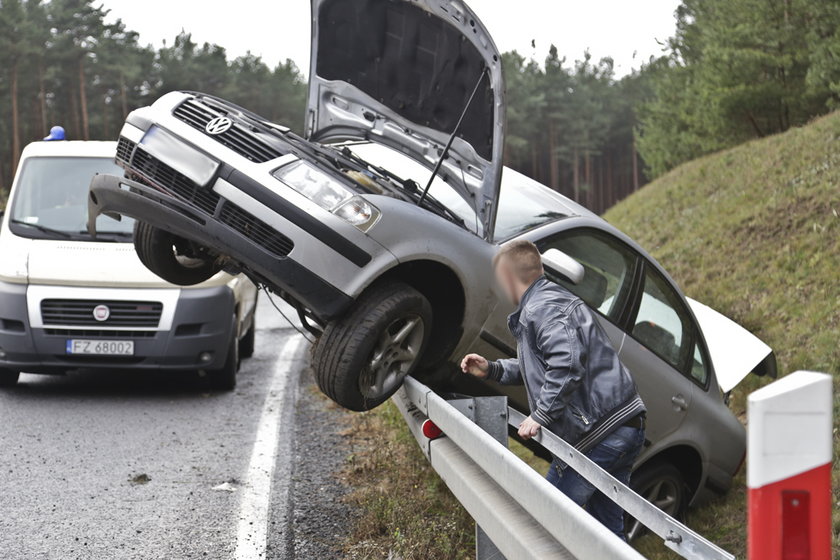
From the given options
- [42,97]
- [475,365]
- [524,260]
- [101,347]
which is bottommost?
[101,347]

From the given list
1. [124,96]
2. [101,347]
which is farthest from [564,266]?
[124,96]

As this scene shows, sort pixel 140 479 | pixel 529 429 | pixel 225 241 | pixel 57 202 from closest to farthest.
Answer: pixel 529 429 → pixel 225 241 → pixel 140 479 → pixel 57 202

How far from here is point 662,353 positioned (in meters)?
5.79

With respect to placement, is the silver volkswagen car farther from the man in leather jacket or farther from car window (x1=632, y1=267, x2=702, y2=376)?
the man in leather jacket

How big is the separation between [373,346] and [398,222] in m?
0.62

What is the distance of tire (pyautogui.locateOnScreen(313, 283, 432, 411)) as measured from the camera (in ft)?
15.2

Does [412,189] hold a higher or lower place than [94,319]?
higher

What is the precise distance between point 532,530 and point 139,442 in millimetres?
4617

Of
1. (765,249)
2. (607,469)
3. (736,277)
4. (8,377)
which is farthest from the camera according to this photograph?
(765,249)

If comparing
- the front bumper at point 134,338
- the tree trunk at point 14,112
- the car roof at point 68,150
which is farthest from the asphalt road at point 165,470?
the tree trunk at point 14,112

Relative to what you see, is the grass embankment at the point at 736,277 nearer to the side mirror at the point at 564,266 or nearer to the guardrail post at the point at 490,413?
the guardrail post at the point at 490,413

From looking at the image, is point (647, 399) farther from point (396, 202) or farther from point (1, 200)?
point (1, 200)

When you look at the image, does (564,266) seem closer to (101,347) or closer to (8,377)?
(101,347)

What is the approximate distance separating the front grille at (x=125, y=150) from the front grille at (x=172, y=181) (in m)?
Answer: 0.06
